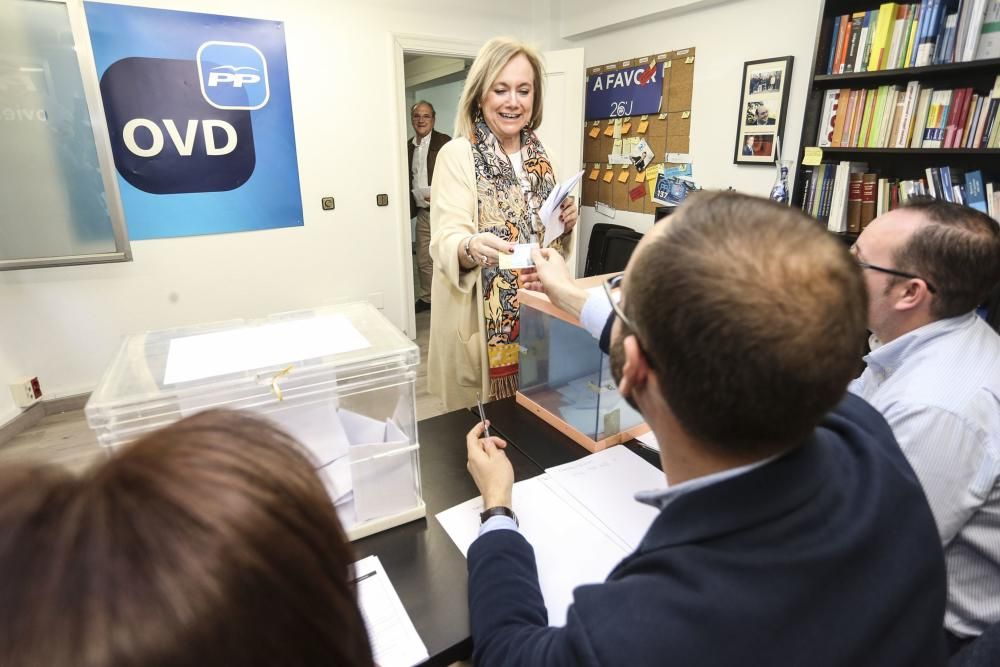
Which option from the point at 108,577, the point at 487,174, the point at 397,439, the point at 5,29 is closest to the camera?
the point at 108,577

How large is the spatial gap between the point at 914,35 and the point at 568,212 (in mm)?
1885

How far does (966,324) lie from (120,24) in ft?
12.6

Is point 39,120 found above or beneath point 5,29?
beneath

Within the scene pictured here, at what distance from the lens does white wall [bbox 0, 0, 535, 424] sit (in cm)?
305

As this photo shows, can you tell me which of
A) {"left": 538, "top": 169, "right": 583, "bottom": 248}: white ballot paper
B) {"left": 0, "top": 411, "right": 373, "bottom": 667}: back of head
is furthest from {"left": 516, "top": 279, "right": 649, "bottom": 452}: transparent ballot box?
{"left": 0, "top": 411, "right": 373, "bottom": 667}: back of head

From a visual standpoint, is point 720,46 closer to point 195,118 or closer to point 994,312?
point 994,312

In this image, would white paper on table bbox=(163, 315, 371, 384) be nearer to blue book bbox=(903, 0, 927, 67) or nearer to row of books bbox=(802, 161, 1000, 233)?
row of books bbox=(802, 161, 1000, 233)

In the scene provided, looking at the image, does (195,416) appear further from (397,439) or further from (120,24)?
(120,24)

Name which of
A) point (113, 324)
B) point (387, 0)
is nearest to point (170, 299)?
point (113, 324)

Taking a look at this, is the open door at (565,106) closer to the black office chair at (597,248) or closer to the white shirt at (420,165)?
the black office chair at (597,248)

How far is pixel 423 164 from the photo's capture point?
16.4 feet

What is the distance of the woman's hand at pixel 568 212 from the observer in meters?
1.78

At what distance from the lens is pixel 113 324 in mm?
3205

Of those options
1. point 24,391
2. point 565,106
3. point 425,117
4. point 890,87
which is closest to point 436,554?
point 890,87
